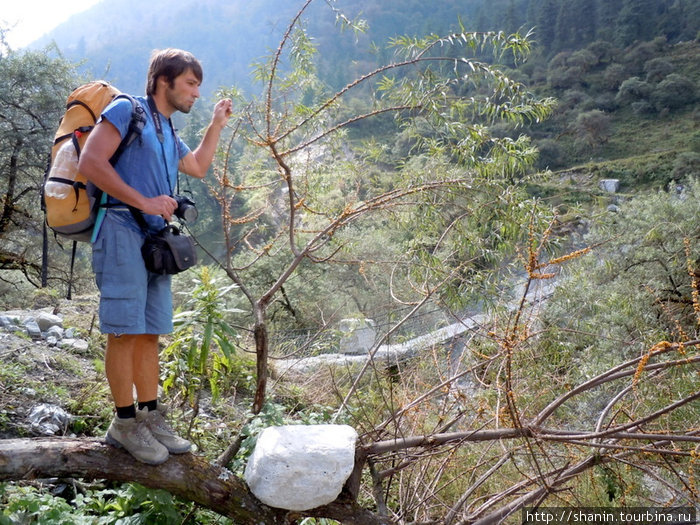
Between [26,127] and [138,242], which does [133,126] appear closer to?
[138,242]

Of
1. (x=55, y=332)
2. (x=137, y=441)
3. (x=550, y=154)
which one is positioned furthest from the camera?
(x=550, y=154)

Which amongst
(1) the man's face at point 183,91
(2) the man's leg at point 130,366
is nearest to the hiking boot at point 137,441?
(2) the man's leg at point 130,366

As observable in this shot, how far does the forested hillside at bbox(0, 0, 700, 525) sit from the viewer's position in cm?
213

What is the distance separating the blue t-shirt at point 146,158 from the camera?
70.7 inches

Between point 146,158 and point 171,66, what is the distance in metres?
0.39

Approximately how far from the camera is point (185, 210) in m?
2.00

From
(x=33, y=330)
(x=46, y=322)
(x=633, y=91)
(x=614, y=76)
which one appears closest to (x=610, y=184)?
(x=633, y=91)

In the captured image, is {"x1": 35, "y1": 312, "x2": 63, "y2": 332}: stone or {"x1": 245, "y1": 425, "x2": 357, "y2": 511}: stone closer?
{"x1": 245, "y1": 425, "x2": 357, "y2": 511}: stone

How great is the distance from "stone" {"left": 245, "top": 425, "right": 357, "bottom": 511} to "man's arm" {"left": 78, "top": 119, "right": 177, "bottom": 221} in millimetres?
1142

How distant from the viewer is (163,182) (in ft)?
6.61

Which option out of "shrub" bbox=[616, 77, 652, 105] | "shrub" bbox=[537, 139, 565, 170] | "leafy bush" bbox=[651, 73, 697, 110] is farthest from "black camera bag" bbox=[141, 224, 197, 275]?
"shrub" bbox=[616, 77, 652, 105]

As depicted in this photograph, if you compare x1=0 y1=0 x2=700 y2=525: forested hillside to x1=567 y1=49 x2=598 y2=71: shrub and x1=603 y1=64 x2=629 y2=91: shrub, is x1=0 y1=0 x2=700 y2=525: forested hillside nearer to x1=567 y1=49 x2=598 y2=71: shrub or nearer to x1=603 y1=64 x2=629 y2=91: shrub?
x1=603 y1=64 x2=629 y2=91: shrub

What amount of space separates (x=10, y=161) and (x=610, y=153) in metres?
30.1

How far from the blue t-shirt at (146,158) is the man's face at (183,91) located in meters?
0.09
